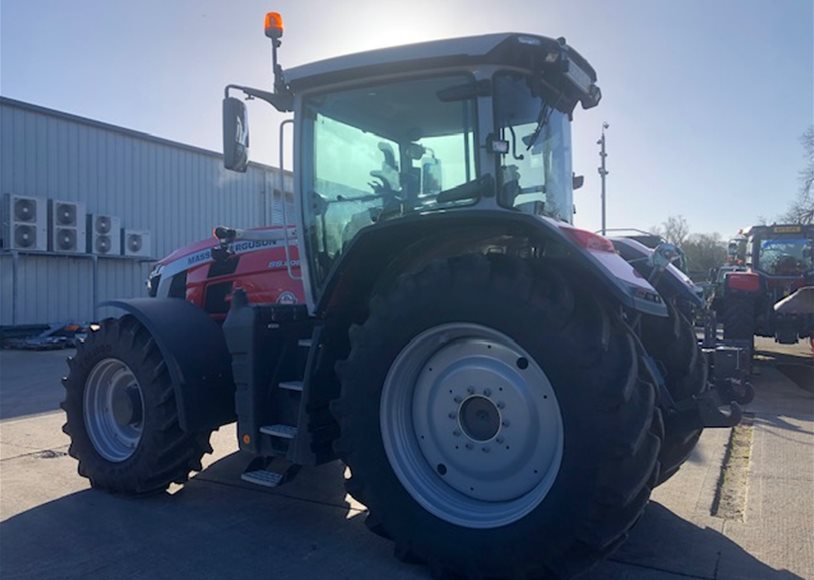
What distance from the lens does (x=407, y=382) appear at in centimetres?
360

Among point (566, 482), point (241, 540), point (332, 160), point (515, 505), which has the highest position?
point (332, 160)

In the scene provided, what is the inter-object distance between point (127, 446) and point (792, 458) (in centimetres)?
514

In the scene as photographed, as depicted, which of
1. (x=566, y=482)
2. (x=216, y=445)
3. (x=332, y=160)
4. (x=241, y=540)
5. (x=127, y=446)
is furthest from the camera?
(x=216, y=445)

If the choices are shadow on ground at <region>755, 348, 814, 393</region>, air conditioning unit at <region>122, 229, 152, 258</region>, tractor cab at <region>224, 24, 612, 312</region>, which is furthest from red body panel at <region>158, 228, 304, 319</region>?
air conditioning unit at <region>122, 229, 152, 258</region>

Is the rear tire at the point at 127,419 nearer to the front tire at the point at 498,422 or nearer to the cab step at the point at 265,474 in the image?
the cab step at the point at 265,474

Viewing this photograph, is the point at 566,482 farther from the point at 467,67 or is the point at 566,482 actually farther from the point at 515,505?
the point at 467,67

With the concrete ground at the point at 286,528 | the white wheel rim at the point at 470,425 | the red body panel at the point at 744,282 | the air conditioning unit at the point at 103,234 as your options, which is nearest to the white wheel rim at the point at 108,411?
the concrete ground at the point at 286,528

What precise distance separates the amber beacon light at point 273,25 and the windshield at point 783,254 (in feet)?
38.3

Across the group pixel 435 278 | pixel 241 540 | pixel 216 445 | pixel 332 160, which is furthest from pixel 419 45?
pixel 216 445

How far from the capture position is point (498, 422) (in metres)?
3.40

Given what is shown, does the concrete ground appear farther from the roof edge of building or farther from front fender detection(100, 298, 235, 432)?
the roof edge of building

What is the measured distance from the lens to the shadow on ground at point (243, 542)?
11.4ft

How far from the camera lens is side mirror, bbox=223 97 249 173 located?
4246 mm

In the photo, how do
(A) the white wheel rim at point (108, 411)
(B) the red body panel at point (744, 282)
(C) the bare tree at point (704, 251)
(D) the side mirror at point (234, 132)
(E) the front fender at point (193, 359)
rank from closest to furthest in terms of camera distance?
(D) the side mirror at point (234, 132), (E) the front fender at point (193, 359), (A) the white wheel rim at point (108, 411), (B) the red body panel at point (744, 282), (C) the bare tree at point (704, 251)
